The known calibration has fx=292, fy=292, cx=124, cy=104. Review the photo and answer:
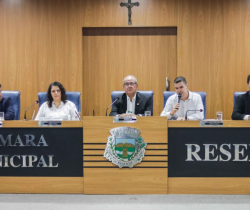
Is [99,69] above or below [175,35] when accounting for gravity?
below

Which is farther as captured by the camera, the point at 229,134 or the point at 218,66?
the point at 218,66

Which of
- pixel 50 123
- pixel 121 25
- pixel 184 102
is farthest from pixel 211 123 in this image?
pixel 121 25

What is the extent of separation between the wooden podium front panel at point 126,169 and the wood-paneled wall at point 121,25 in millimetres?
2262

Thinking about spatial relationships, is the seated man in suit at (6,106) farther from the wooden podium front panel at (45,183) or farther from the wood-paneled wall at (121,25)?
the wood-paneled wall at (121,25)

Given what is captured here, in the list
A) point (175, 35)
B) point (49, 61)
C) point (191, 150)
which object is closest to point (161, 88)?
point (175, 35)

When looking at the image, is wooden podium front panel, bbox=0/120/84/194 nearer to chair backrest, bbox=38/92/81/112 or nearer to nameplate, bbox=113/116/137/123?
nameplate, bbox=113/116/137/123

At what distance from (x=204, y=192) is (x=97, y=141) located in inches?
37.8

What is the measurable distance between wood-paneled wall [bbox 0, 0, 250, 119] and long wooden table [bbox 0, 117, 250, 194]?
7.40ft

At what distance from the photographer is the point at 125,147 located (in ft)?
7.70

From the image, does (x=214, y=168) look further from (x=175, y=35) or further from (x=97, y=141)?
(x=175, y=35)

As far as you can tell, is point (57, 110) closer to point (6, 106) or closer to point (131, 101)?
point (6, 106)

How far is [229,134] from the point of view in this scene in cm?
235

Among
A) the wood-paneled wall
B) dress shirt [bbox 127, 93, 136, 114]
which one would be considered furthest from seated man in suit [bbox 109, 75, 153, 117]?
the wood-paneled wall

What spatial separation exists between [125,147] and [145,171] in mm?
254
